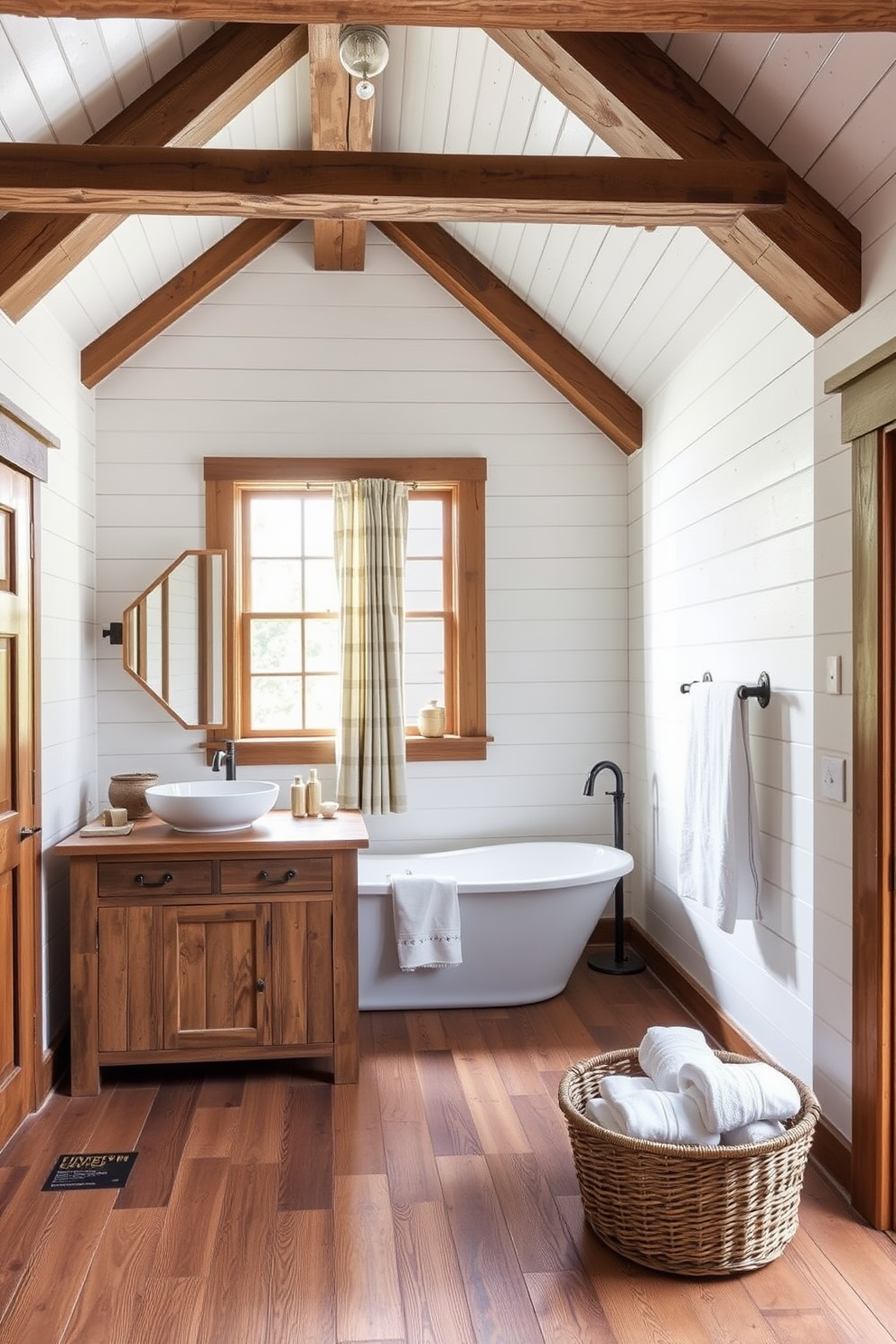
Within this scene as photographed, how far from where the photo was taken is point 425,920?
12.7 ft

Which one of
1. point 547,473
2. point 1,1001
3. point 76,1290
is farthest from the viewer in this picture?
point 547,473

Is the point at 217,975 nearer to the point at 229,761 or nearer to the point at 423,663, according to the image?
the point at 229,761

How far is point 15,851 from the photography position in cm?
311

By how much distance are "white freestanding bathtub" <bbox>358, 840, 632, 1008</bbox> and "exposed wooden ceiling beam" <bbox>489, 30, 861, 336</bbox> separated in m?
2.18

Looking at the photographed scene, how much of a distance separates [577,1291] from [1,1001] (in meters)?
1.80

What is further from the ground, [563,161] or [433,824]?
[563,161]

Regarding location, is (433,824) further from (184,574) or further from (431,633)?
(184,574)

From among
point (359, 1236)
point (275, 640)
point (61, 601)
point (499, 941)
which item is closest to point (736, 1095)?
point (359, 1236)

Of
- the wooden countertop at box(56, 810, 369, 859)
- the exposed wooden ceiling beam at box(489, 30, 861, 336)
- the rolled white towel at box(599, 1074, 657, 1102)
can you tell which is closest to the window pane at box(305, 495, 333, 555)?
the wooden countertop at box(56, 810, 369, 859)

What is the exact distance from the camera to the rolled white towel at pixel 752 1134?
237cm

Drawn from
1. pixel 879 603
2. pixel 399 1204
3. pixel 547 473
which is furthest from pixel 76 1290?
pixel 547 473

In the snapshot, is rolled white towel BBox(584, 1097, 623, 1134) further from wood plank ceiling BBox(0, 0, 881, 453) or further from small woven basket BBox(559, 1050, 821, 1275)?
wood plank ceiling BBox(0, 0, 881, 453)

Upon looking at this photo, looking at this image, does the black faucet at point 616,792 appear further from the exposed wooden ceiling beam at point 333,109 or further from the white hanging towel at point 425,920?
the exposed wooden ceiling beam at point 333,109

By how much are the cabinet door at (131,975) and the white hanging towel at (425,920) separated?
896mm
